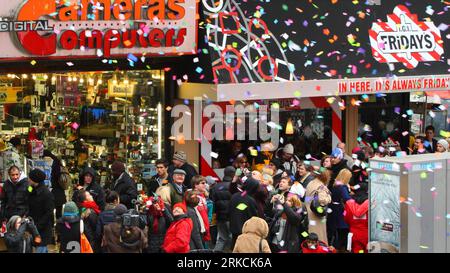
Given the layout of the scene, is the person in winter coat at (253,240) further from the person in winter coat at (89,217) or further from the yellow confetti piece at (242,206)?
the person in winter coat at (89,217)

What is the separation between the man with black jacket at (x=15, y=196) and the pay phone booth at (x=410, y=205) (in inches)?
172

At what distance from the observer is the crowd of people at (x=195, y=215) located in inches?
383

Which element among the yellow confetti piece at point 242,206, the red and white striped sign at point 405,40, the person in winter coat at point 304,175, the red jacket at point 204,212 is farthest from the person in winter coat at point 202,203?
the red and white striped sign at point 405,40

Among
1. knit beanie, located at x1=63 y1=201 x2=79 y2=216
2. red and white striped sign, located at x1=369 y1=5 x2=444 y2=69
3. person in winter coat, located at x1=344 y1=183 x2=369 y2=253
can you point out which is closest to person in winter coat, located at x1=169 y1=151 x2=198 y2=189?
person in winter coat, located at x1=344 y1=183 x2=369 y2=253

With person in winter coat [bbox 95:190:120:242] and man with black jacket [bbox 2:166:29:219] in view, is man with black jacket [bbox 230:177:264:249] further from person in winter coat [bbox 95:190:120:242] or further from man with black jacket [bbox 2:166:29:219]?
man with black jacket [bbox 2:166:29:219]

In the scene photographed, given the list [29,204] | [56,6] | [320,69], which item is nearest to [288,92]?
[320,69]

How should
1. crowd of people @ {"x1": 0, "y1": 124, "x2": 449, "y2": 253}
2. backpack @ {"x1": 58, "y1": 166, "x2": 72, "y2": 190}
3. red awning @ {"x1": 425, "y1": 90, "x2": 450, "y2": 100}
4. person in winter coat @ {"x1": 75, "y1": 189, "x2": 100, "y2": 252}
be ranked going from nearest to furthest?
crowd of people @ {"x1": 0, "y1": 124, "x2": 449, "y2": 253}
person in winter coat @ {"x1": 75, "y1": 189, "x2": 100, "y2": 252}
backpack @ {"x1": 58, "y1": 166, "x2": 72, "y2": 190}
red awning @ {"x1": 425, "y1": 90, "x2": 450, "y2": 100}

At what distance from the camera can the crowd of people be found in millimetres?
9727

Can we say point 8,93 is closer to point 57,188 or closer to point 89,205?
point 57,188

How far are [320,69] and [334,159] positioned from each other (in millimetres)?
2676

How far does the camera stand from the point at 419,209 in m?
9.43

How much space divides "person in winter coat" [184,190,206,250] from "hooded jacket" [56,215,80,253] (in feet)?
4.15

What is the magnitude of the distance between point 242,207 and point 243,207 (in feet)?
0.05

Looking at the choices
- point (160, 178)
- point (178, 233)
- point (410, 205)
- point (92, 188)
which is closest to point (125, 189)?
point (92, 188)
